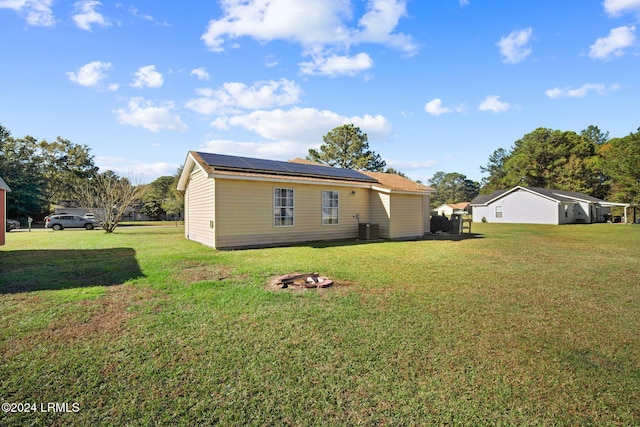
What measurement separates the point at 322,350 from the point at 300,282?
2602mm

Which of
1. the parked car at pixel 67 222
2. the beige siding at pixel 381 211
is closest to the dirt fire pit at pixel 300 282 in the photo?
the beige siding at pixel 381 211

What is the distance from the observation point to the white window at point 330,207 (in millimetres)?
13102

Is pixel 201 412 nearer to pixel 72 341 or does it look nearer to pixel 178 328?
pixel 178 328

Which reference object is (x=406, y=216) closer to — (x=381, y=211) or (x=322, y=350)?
(x=381, y=211)

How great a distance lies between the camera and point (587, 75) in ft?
42.5

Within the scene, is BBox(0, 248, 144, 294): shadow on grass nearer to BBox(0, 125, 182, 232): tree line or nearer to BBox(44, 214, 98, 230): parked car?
BBox(44, 214, 98, 230): parked car

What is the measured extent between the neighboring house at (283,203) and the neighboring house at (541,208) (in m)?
22.5

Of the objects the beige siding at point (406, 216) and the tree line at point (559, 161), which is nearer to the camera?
the beige siding at point (406, 216)

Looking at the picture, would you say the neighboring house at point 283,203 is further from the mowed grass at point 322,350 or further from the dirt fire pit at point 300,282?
the dirt fire pit at point 300,282

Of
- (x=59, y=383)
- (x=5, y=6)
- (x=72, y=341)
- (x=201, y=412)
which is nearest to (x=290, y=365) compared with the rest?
(x=201, y=412)

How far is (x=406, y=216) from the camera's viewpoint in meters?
14.6

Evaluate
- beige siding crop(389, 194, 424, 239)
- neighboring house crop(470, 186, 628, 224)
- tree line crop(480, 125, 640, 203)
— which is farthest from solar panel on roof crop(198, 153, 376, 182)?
tree line crop(480, 125, 640, 203)

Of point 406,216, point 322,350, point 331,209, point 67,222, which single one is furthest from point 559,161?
point 67,222

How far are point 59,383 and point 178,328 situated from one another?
1235 millimetres
